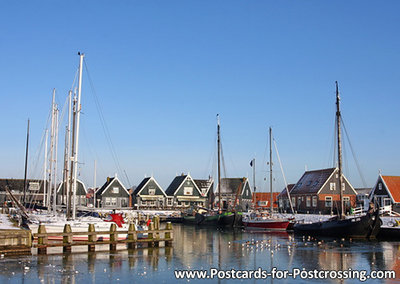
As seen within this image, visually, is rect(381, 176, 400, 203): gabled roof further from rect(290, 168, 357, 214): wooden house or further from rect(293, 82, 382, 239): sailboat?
rect(293, 82, 382, 239): sailboat

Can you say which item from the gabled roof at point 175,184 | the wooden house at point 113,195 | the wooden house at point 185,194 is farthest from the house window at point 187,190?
the wooden house at point 113,195

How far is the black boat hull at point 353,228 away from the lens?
41844mm

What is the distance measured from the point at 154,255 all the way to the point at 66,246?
17.3 ft

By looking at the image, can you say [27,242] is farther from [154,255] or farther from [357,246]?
[357,246]

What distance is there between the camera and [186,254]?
29500mm

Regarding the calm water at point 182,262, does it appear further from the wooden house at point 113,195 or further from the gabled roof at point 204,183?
the gabled roof at point 204,183

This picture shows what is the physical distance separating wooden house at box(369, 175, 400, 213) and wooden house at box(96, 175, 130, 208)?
1936 inches

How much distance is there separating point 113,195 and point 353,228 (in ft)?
202

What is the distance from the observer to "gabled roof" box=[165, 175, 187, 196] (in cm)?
9956

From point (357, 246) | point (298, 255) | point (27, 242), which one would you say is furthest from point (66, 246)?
point (357, 246)

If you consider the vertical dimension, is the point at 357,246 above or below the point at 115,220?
below

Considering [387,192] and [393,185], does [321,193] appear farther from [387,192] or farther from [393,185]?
[393,185]

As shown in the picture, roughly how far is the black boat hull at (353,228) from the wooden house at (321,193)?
28512mm

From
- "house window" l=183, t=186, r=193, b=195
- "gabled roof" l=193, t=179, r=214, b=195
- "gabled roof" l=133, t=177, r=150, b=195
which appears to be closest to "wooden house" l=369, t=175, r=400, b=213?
"house window" l=183, t=186, r=193, b=195
